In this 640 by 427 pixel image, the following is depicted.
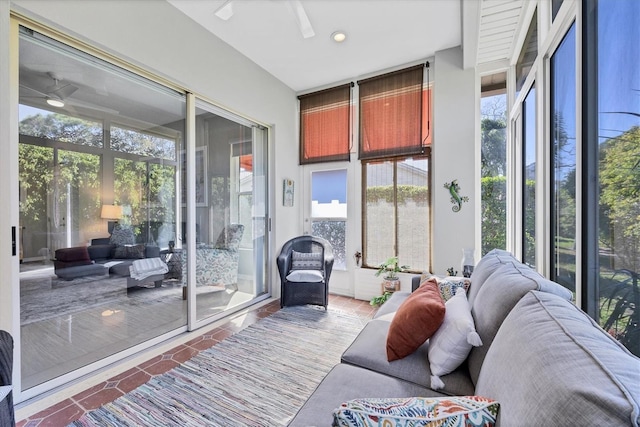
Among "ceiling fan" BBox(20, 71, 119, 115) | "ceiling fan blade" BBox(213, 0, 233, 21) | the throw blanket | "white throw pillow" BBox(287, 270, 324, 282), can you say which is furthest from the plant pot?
"ceiling fan" BBox(20, 71, 119, 115)

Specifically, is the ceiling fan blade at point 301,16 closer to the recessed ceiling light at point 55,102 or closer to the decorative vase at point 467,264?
the recessed ceiling light at point 55,102

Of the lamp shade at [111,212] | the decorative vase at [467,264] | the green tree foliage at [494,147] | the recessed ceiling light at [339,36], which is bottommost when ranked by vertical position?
the decorative vase at [467,264]

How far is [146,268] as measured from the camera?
255cm

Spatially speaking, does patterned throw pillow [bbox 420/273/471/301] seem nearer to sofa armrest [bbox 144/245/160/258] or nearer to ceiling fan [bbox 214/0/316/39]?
ceiling fan [bbox 214/0/316/39]

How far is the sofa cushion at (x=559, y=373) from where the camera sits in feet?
1.61

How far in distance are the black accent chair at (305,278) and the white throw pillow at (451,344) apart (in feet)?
6.81

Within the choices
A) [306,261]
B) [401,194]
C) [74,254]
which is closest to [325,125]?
[401,194]

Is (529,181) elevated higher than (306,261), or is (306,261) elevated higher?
(529,181)

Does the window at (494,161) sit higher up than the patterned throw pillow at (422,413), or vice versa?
the window at (494,161)

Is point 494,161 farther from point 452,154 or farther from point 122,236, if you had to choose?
point 122,236

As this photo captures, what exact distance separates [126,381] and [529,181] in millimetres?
3680

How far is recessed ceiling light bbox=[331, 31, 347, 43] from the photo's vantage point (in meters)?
2.87

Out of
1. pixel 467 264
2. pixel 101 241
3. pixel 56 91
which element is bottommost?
pixel 467 264

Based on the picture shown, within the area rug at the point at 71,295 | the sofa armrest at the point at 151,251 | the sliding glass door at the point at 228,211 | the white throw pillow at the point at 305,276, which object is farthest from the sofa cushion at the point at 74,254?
the white throw pillow at the point at 305,276
